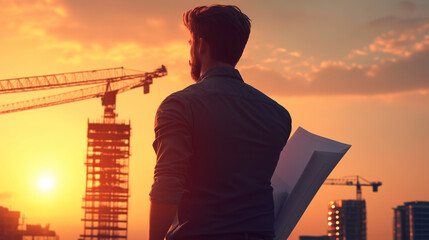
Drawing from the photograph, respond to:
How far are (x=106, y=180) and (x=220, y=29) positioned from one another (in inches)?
7260

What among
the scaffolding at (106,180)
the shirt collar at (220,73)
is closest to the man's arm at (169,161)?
the shirt collar at (220,73)

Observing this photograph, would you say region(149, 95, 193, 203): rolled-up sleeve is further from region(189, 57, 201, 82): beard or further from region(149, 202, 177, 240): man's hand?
region(189, 57, 201, 82): beard

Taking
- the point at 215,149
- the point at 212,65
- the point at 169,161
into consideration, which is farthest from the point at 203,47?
the point at 169,161

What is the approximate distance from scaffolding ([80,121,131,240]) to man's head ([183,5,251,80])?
182653mm

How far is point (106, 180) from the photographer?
604 feet

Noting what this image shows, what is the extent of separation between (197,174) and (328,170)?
2.83 ft

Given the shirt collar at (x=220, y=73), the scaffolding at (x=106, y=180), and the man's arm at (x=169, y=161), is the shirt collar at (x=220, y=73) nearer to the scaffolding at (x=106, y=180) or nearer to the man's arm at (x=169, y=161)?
the man's arm at (x=169, y=161)

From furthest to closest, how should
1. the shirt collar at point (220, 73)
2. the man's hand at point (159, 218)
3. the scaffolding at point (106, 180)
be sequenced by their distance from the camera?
the scaffolding at point (106, 180) < the shirt collar at point (220, 73) < the man's hand at point (159, 218)

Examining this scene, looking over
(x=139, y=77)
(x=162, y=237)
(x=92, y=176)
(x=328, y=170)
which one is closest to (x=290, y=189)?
(x=328, y=170)

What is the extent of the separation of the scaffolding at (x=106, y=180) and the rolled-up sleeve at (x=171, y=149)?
182844mm

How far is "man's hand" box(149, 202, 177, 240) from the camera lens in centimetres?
261

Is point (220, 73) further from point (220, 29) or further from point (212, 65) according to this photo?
point (220, 29)

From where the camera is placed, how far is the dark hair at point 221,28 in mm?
2877

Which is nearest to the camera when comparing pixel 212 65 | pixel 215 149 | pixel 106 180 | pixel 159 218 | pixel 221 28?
pixel 159 218
